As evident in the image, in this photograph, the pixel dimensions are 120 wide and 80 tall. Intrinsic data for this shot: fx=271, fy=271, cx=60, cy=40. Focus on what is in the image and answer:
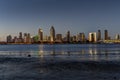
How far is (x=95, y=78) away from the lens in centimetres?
2823

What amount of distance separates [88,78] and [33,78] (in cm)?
579

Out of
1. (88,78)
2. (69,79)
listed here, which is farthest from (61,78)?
(88,78)

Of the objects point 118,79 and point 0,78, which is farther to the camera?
point 0,78

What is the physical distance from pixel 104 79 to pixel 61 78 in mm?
4474

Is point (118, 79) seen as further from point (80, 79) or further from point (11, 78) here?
point (11, 78)

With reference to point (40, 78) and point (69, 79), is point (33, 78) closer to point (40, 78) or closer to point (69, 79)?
point (40, 78)

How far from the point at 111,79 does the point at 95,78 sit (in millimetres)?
1831

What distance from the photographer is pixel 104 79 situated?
2734cm

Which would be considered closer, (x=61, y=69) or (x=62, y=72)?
(x=62, y=72)

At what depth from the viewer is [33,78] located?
2870 cm

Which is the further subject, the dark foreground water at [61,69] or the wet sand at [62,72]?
the dark foreground water at [61,69]

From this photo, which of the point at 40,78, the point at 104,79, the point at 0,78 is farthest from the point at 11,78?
the point at 104,79

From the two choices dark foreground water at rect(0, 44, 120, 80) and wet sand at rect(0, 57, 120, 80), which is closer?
wet sand at rect(0, 57, 120, 80)

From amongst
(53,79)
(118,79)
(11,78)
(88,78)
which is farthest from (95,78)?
(11,78)
